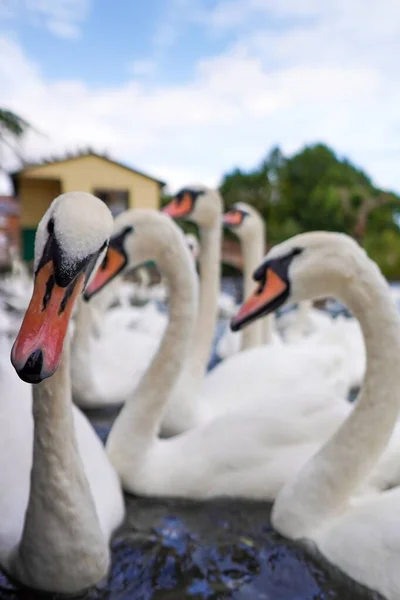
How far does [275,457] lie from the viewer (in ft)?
8.87

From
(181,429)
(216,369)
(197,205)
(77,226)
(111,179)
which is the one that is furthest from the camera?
(111,179)

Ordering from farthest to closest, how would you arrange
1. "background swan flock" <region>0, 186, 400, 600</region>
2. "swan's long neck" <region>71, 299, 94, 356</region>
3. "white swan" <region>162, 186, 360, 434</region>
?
"swan's long neck" <region>71, 299, 94, 356</region>
"white swan" <region>162, 186, 360, 434</region>
"background swan flock" <region>0, 186, 400, 600</region>

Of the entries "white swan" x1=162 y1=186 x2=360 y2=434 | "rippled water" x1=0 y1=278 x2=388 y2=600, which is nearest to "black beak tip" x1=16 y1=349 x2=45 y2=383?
"rippled water" x1=0 y1=278 x2=388 y2=600

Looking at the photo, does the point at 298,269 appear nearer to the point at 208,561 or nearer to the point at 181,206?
the point at 208,561

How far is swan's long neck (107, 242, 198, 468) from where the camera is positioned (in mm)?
2924

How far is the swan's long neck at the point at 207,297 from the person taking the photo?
13.1 feet

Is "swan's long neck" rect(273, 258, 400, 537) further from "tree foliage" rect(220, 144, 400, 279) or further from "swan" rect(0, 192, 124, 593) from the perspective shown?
"tree foliage" rect(220, 144, 400, 279)

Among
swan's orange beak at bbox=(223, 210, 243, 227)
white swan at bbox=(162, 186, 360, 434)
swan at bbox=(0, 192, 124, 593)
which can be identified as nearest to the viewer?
swan at bbox=(0, 192, 124, 593)

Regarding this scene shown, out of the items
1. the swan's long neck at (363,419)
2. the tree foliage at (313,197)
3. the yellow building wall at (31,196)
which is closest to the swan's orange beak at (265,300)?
the swan's long neck at (363,419)

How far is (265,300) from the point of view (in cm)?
227

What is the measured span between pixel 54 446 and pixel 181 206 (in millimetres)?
2662

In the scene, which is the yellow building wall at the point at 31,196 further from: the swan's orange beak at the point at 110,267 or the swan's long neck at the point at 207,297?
the swan's orange beak at the point at 110,267

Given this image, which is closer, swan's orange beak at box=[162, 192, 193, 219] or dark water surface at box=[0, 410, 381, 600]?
dark water surface at box=[0, 410, 381, 600]

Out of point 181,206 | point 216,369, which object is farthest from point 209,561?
point 181,206
